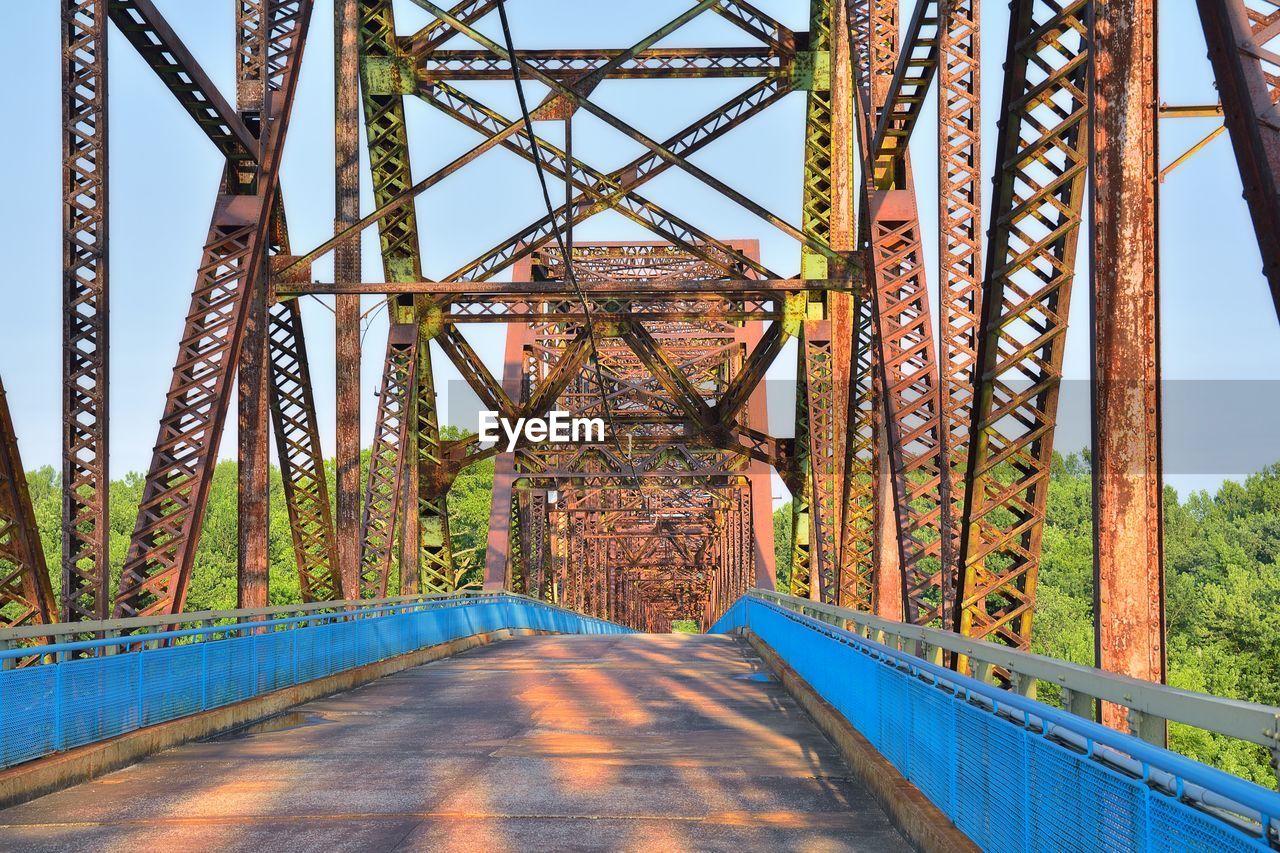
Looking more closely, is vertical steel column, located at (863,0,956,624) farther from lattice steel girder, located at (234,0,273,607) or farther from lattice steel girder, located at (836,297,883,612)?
lattice steel girder, located at (234,0,273,607)

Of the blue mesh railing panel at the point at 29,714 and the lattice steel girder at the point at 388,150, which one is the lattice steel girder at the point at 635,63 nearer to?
the lattice steel girder at the point at 388,150

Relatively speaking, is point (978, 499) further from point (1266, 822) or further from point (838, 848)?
point (1266, 822)

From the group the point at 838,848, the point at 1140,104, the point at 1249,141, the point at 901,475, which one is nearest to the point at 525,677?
the point at 901,475

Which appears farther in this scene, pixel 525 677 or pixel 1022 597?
pixel 525 677

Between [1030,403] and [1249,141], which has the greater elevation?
[1249,141]

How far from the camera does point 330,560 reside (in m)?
21.6

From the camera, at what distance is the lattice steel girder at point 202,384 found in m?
15.2

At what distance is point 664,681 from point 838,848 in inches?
471

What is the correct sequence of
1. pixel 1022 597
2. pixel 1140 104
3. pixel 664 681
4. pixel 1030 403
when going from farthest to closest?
pixel 664 681 < pixel 1022 597 < pixel 1030 403 < pixel 1140 104

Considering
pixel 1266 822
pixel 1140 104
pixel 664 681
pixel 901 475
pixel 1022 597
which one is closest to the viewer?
pixel 1266 822

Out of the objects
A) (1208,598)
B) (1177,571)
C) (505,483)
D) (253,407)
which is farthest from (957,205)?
(1177,571)

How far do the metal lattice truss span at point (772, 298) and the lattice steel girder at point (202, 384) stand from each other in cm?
4

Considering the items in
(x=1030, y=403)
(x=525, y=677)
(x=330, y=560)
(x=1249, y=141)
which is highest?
(x=1249, y=141)

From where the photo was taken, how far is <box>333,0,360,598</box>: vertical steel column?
902 inches
